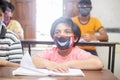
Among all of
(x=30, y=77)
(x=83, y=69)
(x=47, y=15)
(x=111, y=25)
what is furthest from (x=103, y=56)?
(x=30, y=77)

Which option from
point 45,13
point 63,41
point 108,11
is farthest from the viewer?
point 45,13

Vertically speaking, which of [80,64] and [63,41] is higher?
[63,41]

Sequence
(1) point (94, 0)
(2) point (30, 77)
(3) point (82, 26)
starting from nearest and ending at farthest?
(2) point (30, 77), (3) point (82, 26), (1) point (94, 0)

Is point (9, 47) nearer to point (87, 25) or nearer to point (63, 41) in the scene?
point (63, 41)

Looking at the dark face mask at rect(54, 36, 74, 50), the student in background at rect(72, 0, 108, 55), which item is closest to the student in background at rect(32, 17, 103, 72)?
the dark face mask at rect(54, 36, 74, 50)

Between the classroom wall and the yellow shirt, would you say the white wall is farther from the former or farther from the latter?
the yellow shirt

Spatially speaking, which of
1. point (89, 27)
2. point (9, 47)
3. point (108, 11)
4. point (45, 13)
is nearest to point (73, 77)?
point (9, 47)

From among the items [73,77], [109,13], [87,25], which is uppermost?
[109,13]

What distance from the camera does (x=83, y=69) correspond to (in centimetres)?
157

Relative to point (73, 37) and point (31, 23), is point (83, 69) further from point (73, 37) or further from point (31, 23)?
point (31, 23)

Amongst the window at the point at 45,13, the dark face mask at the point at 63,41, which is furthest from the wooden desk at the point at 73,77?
the window at the point at 45,13

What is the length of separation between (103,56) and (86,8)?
Result: 1720mm

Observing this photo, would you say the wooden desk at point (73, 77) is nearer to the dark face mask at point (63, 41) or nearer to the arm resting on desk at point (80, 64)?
the arm resting on desk at point (80, 64)

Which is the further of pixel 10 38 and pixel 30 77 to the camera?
pixel 10 38
